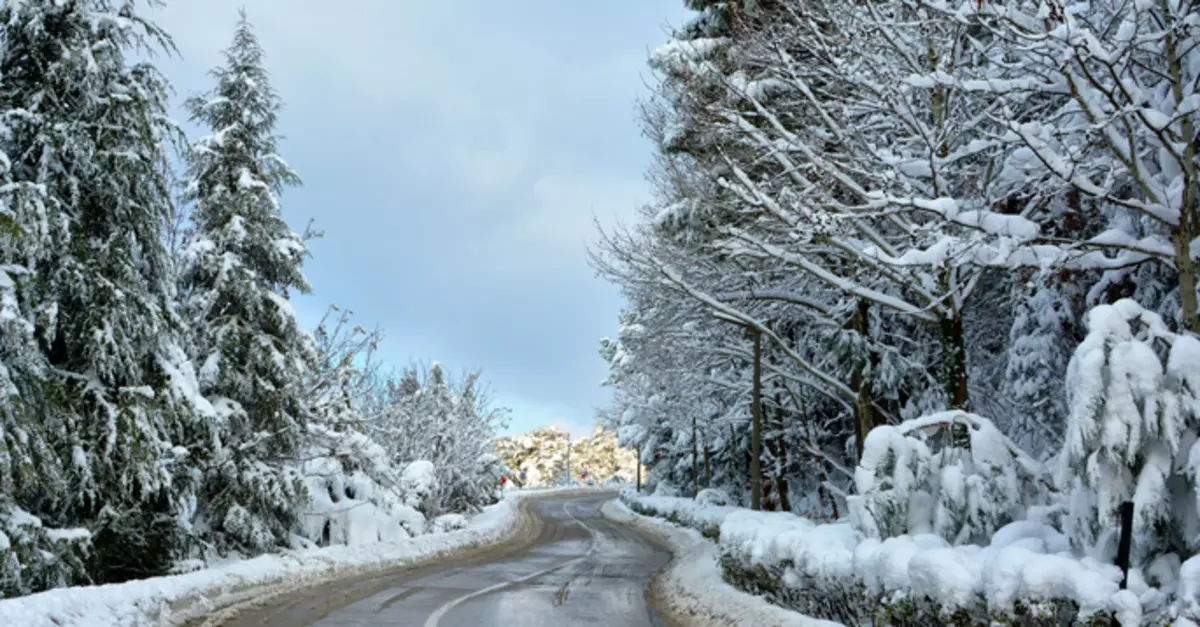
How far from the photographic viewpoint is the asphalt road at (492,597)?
10625 mm

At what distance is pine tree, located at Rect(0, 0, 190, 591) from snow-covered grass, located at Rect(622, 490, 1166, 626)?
9.17m

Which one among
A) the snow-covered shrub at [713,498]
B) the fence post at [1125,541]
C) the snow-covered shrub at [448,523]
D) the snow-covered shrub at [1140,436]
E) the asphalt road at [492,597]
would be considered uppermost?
the snow-covered shrub at [1140,436]

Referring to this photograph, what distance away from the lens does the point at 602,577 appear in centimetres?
1708

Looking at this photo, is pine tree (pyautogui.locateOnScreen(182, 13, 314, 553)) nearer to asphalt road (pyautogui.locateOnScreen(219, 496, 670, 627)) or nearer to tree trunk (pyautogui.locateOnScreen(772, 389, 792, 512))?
asphalt road (pyautogui.locateOnScreen(219, 496, 670, 627))

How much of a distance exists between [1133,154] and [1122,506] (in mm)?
3383

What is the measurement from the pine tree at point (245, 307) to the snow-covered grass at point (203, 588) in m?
1.50

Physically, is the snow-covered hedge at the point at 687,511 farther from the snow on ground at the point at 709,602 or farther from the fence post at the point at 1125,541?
the fence post at the point at 1125,541

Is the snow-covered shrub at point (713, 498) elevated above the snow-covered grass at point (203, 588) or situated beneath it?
elevated above

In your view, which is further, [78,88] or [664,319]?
[664,319]

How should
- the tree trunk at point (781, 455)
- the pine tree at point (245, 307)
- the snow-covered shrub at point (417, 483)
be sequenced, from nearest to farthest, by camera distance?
1. the pine tree at point (245, 307)
2. the snow-covered shrub at point (417, 483)
3. the tree trunk at point (781, 455)

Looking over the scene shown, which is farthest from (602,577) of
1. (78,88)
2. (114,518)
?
(78,88)

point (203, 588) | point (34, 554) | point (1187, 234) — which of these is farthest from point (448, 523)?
point (1187, 234)

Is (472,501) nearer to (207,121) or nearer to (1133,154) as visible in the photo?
(207,121)

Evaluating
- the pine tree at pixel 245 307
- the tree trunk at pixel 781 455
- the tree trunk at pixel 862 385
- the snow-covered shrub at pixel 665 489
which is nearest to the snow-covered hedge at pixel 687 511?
the snow-covered shrub at pixel 665 489
